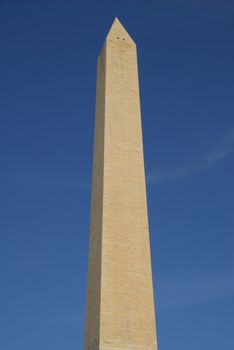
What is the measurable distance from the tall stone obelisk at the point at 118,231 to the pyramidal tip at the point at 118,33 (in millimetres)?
2079

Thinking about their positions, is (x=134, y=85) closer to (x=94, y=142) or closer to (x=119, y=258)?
(x=94, y=142)

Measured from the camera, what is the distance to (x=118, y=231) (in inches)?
645

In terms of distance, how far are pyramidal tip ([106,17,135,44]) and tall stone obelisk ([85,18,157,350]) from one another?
2.08 m

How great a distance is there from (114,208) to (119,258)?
6.18 feet

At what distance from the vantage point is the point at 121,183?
17.7 meters

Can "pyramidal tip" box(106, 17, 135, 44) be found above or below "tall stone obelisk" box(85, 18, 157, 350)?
above

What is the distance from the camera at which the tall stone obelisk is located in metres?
14.8

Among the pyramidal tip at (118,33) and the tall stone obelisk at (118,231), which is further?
the pyramidal tip at (118,33)

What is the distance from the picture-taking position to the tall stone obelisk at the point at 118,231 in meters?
14.8

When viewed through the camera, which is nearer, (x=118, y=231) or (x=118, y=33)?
(x=118, y=231)

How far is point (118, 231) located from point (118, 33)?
11116mm

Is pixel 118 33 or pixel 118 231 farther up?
pixel 118 33

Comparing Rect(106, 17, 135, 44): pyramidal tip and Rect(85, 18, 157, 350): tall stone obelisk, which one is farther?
Rect(106, 17, 135, 44): pyramidal tip

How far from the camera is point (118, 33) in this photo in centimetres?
2331
